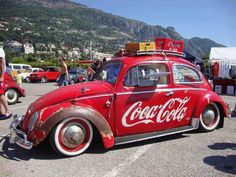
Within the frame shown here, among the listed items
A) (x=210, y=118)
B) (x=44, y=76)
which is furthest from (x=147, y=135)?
(x=44, y=76)

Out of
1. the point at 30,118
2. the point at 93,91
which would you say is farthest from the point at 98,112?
the point at 30,118

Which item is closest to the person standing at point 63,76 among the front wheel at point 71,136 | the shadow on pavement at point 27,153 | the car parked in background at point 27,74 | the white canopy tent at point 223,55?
the shadow on pavement at point 27,153

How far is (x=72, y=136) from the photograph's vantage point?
5367mm

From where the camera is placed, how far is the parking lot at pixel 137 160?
185 inches

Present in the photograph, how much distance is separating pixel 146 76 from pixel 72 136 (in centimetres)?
174

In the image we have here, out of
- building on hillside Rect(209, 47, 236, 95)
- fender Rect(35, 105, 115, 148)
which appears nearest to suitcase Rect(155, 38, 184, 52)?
fender Rect(35, 105, 115, 148)

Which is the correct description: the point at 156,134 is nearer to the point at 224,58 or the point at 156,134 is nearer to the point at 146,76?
the point at 146,76

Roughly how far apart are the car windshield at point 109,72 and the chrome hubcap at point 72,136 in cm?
115

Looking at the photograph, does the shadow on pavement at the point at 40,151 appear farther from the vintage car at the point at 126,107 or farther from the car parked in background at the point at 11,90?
the car parked in background at the point at 11,90

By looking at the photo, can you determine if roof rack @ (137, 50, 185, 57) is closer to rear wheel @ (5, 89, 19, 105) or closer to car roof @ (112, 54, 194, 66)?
car roof @ (112, 54, 194, 66)

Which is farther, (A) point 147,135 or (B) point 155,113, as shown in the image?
(B) point 155,113

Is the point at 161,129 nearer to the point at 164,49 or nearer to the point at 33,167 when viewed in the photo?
the point at 164,49

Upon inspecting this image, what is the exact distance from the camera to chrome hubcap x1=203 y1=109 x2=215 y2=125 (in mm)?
6996

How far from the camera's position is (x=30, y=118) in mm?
5496
